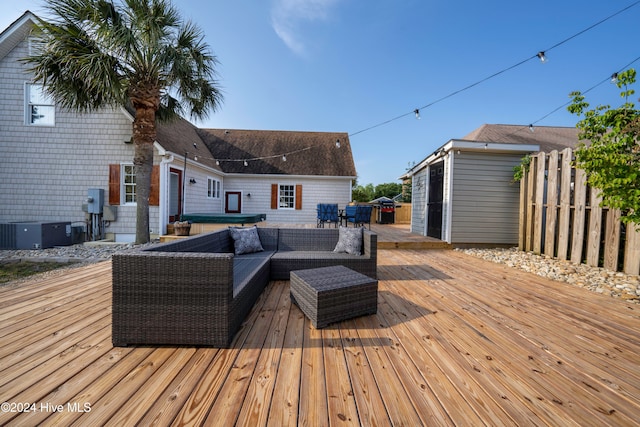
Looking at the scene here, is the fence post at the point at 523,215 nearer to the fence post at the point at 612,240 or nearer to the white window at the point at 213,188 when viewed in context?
the fence post at the point at 612,240

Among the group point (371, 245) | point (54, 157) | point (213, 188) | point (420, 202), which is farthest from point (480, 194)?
point (54, 157)

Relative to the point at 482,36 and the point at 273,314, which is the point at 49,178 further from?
the point at 482,36

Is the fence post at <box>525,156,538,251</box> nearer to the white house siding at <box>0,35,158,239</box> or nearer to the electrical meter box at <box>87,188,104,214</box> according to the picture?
the white house siding at <box>0,35,158,239</box>

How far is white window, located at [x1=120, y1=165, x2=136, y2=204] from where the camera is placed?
747cm

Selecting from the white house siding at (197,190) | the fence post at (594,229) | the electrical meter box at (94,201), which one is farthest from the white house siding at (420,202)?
the electrical meter box at (94,201)

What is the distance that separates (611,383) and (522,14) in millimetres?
8819

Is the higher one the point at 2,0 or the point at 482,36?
the point at 482,36

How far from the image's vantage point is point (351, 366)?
1753 mm

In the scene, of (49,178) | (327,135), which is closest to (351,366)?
(49,178)

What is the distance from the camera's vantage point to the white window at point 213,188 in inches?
404

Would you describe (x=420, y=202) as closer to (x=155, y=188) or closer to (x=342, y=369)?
(x=342, y=369)

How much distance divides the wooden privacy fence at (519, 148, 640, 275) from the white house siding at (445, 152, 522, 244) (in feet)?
1.57

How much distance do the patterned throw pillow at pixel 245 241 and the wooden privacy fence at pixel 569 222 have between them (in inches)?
201

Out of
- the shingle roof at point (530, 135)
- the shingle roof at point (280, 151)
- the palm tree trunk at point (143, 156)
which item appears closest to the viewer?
the palm tree trunk at point (143, 156)
